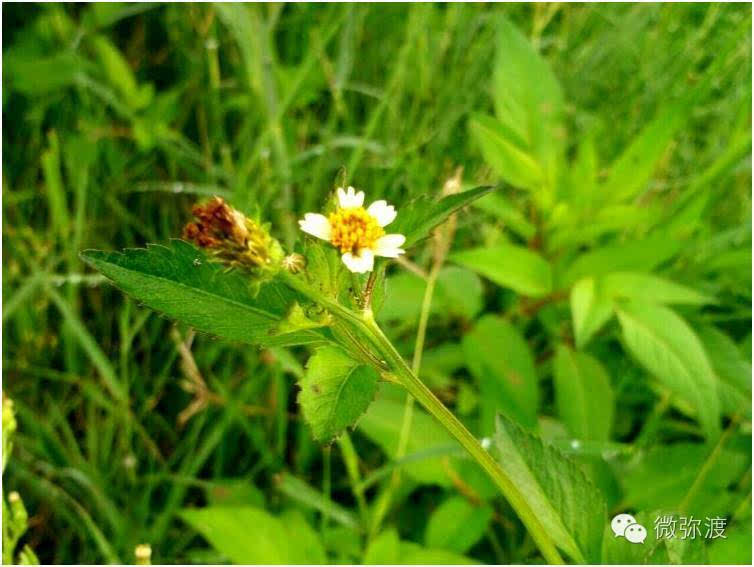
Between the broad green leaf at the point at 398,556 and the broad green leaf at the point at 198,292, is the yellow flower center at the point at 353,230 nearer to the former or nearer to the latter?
the broad green leaf at the point at 198,292

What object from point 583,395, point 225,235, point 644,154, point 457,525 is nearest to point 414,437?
point 457,525

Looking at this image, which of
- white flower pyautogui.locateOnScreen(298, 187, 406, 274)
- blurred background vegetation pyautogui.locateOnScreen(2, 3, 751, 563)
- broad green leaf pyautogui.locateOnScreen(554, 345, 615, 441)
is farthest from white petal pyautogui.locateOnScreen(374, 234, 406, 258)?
broad green leaf pyautogui.locateOnScreen(554, 345, 615, 441)

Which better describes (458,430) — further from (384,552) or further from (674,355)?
(674,355)

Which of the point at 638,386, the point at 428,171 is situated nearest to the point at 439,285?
the point at 428,171

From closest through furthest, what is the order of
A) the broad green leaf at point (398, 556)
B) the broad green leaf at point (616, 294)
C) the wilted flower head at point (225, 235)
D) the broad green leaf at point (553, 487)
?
the wilted flower head at point (225, 235) → the broad green leaf at point (553, 487) → the broad green leaf at point (398, 556) → the broad green leaf at point (616, 294)

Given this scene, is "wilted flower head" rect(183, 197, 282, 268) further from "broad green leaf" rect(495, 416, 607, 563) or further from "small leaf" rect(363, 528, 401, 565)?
"small leaf" rect(363, 528, 401, 565)

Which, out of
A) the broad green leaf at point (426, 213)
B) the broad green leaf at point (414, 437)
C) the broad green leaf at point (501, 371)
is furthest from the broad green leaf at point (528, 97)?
the broad green leaf at point (426, 213)
